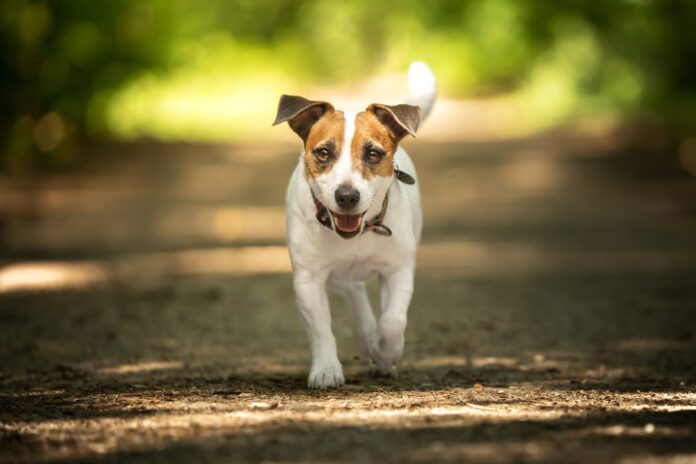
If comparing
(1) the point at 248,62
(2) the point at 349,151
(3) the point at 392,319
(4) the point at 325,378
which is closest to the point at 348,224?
(2) the point at 349,151

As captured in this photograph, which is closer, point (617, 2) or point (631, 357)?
point (631, 357)

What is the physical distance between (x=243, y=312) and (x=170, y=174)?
11364 millimetres

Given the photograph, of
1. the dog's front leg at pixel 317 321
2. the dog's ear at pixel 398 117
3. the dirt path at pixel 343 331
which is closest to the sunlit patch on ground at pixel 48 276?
the dirt path at pixel 343 331

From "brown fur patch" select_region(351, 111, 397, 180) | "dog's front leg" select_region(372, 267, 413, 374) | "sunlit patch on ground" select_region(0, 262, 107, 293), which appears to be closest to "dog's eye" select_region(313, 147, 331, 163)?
"brown fur patch" select_region(351, 111, 397, 180)

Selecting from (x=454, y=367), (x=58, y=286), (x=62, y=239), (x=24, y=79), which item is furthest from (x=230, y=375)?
(x=24, y=79)

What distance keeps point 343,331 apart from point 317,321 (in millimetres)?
2213

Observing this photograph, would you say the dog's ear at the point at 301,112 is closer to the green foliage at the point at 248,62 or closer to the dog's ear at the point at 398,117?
the dog's ear at the point at 398,117

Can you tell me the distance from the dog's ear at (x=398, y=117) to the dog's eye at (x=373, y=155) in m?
0.24

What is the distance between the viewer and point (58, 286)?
32.8 feet

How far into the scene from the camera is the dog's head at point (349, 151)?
5.70 m

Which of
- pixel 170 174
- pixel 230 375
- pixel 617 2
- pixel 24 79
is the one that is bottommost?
pixel 230 375

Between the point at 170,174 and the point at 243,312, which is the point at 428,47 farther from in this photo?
the point at 243,312

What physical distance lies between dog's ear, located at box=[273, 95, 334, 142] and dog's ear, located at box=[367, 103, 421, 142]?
0.83 feet

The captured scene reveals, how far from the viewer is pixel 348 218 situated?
19.1ft
